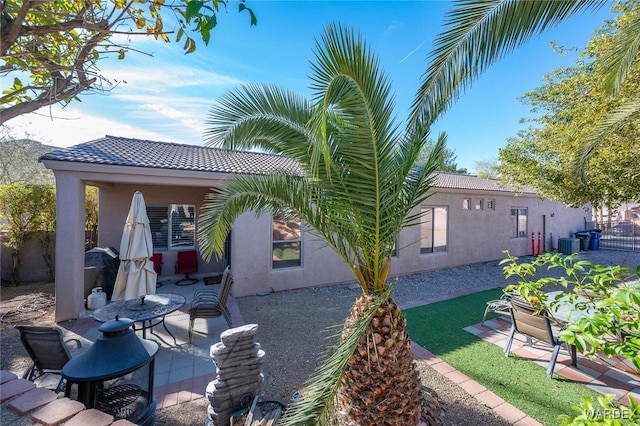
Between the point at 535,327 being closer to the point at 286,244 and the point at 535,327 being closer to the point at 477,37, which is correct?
the point at 477,37

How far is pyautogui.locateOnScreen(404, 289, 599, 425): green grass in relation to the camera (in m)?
4.15

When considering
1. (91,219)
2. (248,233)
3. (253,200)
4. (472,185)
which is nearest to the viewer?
(253,200)

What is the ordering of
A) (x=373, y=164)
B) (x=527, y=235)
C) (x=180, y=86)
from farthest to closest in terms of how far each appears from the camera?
(x=527, y=235), (x=180, y=86), (x=373, y=164)

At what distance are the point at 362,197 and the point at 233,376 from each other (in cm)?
279

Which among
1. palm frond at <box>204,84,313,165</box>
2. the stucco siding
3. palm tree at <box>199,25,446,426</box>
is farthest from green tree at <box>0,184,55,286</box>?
palm tree at <box>199,25,446,426</box>

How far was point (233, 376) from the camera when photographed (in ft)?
11.3

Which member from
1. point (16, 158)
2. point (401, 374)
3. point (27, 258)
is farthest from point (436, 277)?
point (16, 158)

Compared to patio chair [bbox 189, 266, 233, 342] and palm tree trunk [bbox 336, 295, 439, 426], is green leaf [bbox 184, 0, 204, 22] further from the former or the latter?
patio chair [bbox 189, 266, 233, 342]

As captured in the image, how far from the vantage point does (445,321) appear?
7.30 metres

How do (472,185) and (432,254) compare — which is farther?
(472,185)

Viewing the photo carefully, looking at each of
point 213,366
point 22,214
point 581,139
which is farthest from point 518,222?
point 22,214

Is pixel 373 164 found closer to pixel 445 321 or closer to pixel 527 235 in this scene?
pixel 445 321

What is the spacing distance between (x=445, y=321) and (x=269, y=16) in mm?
8669

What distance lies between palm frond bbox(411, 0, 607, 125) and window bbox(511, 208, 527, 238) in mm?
16578
